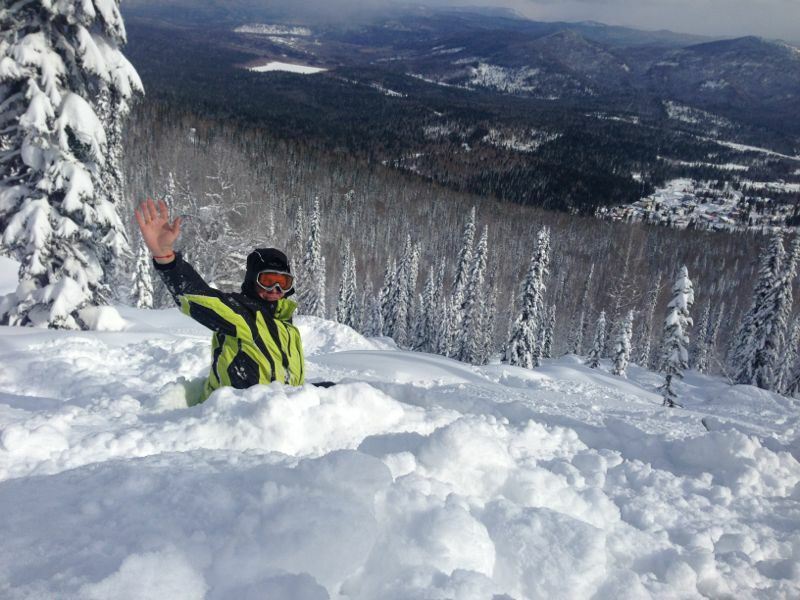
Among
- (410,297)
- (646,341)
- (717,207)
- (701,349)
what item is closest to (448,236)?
(646,341)

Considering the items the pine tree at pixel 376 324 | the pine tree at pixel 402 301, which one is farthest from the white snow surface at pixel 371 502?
the pine tree at pixel 376 324

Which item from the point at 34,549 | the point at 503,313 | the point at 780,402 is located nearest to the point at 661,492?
the point at 34,549

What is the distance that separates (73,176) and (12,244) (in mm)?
1859

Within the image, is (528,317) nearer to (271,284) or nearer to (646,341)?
(271,284)

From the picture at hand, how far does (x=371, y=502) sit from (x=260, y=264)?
225 cm

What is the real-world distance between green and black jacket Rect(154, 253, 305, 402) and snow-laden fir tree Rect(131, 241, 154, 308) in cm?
2623

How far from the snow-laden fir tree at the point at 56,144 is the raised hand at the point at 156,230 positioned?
22.7 feet

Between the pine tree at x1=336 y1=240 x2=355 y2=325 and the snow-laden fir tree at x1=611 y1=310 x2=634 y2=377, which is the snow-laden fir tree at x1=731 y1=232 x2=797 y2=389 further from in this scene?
the pine tree at x1=336 y1=240 x2=355 y2=325

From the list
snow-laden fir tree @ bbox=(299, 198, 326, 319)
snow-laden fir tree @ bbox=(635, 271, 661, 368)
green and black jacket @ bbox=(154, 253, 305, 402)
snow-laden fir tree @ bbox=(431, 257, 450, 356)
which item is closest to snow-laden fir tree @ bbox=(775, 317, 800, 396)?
snow-laden fir tree @ bbox=(635, 271, 661, 368)

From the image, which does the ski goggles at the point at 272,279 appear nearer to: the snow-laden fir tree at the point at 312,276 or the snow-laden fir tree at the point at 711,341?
the snow-laden fir tree at the point at 312,276

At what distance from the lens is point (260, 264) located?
3.92 metres

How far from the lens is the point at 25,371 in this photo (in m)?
6.13

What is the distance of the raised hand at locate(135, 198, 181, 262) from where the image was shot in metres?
3.58

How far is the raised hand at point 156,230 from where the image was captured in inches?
141
